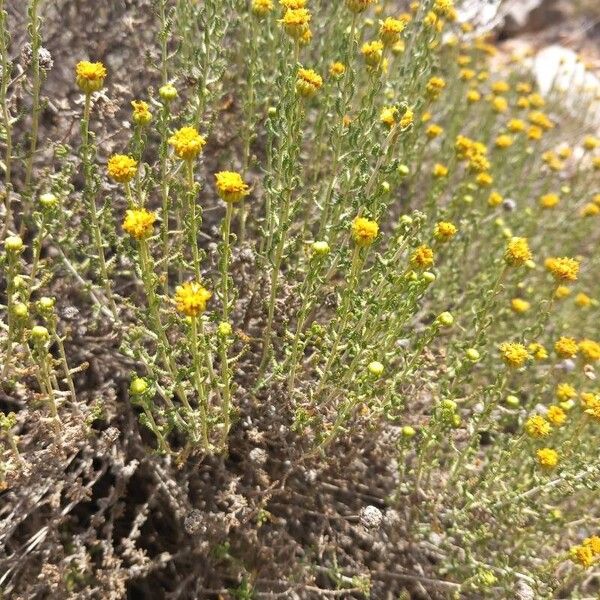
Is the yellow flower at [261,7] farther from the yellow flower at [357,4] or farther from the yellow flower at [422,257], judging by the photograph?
the yellow flower at [422,257]

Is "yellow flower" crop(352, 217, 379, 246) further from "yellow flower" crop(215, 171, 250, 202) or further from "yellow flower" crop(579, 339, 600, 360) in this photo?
"yellow flower" crop(579, 339, 600, 360)

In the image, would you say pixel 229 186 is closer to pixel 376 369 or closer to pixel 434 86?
pixel 376 369

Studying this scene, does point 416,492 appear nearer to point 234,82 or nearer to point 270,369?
point 270,369

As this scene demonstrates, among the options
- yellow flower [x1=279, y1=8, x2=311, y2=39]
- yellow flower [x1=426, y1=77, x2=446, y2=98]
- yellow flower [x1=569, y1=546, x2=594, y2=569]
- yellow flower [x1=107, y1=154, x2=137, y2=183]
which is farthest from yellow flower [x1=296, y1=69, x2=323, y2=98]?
yellow flower [x1=569, y1=546, x2=594, y2=569]

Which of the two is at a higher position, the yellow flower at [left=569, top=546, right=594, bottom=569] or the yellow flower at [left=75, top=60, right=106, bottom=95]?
the yellow flower at [left=75, top=60, right=106, bottom=95]

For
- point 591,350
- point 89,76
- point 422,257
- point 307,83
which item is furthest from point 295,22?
point 591,350

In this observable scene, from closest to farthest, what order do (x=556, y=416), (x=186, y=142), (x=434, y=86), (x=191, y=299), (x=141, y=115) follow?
1. (x=191, y=299)
2. (x=186, y=142)
3. (x=141, y=115)
4. (x=556, y=416)
5. (x=434, y=86)

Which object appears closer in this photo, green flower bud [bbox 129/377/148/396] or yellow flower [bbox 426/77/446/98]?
green flower bud [bbox 129/377/148/396]
